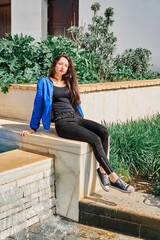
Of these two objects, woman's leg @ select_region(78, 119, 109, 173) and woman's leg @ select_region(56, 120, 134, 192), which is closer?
woman's leg @ select_region(56, 120, 134, 192)

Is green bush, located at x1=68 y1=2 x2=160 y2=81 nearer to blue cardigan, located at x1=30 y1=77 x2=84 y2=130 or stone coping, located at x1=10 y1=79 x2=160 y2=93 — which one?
stone coping, located at x1=10 y1=79 x2=160 y2=93

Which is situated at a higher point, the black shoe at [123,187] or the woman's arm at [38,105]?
the woman's arm at [38,105]

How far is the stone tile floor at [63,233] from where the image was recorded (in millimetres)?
3299

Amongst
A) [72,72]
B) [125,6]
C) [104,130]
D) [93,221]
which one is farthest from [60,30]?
[93,221]

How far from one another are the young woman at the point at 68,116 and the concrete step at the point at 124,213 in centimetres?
16

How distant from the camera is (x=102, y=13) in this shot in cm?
859

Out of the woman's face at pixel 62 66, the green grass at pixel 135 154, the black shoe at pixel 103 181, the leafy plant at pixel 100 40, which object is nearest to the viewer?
the black shoe at pixel 103 181

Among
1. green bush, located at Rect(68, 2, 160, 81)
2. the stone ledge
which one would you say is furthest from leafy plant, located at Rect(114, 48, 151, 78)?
the stone ledge

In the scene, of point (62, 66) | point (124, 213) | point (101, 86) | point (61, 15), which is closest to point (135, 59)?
point (101, 86)

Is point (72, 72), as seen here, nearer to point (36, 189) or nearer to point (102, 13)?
point (36, 189)

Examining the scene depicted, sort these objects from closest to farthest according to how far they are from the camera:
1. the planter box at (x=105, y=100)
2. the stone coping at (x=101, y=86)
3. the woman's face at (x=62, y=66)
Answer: the woman's face at (x=62, y=66)
the stone coping at (x=101, y=86)
the planter box at (x=105, y=100)

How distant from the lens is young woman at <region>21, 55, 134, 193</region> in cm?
359

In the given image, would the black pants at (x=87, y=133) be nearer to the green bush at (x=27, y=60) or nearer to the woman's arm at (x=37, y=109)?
the woman's arm at (x=37, y=109)

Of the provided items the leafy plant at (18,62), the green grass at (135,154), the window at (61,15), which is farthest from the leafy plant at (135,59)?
the green grass at (135,154)
